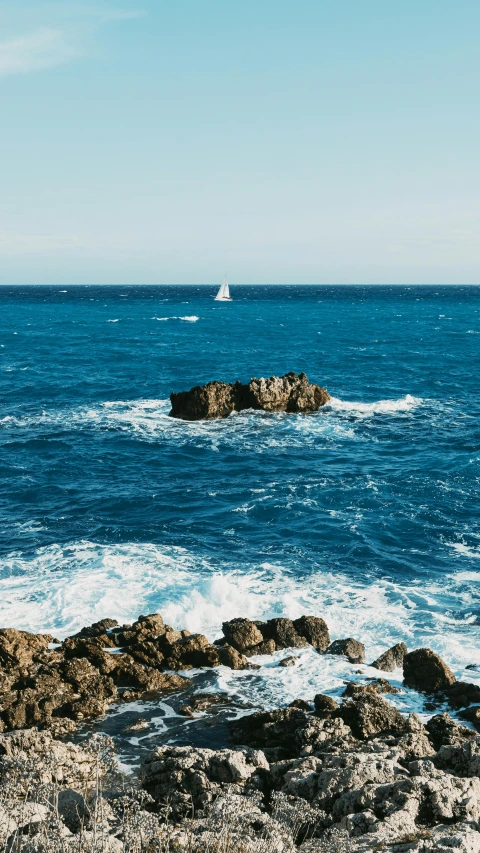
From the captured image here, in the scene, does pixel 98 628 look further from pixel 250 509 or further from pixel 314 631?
pixel 250 509

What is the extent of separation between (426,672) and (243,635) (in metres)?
6.06

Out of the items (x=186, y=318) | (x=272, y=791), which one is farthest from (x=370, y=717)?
(x=186, y=318)

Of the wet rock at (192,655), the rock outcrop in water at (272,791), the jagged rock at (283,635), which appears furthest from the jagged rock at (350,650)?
the rock outcrop in water at (272,791)

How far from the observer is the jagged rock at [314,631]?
25.4m

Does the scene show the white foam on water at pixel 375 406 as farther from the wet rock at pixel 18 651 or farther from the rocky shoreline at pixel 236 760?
the wet rock at pixel 18 651

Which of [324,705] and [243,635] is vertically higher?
[243,635]

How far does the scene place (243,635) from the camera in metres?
25.1

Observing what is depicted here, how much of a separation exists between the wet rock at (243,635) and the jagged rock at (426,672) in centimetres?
499

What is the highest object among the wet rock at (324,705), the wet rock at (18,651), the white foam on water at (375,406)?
the white foam on water at (375,406)

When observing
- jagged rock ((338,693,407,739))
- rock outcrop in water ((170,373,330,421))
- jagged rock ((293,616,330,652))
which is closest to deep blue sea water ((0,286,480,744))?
jagged rock ((293,616,330,652))

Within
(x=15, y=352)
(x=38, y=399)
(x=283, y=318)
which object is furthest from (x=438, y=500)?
(x=283, y=318)

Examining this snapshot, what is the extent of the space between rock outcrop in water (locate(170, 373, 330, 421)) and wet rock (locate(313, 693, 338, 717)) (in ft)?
128

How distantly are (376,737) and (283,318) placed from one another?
156 meters

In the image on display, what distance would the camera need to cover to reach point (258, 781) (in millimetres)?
16219
